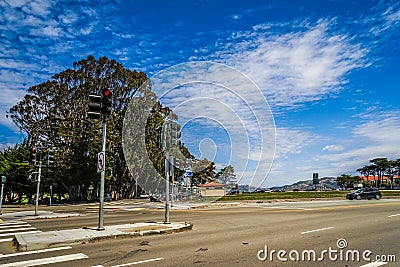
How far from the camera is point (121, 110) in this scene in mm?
50781

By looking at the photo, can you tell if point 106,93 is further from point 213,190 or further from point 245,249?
point 213,190

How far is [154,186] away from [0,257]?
46.1 meters

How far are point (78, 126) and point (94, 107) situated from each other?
1491 inches

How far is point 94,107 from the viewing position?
12156 millimetres

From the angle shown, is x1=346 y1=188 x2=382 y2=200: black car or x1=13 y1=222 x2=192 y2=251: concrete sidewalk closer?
x1=13 y1=222 x2=192 y2=251: concrete sidewalk

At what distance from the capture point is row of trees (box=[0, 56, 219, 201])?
152 ft

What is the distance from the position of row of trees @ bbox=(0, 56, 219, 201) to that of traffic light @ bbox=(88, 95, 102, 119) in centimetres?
3359

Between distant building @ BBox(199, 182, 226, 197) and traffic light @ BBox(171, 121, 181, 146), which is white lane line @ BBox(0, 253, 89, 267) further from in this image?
distant building @ BBox(199, 182, 226, 197)

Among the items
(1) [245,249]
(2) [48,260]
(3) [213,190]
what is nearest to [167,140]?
(1) [245,249]

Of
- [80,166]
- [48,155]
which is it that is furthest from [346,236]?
[80,166]

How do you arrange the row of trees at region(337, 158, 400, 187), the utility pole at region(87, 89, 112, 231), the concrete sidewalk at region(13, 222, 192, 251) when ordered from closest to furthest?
1. the concrete sidewalk at region(13, 222, 192, 251)
2. the utility pole at region(87, 89, 112, 231)
3. the row of trees at region(337, 158, 400, 187)

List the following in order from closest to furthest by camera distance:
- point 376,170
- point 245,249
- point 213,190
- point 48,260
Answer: point 48,260 → point 245,249 → point 213,190 → point 376,170

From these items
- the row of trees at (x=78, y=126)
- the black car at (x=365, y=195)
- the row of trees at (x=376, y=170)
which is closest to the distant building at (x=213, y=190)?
the row of trees at (x=78, y=126)

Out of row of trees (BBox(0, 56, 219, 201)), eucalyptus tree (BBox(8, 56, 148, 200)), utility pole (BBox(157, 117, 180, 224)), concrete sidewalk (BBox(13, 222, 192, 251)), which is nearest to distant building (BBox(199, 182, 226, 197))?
row of trees (BBox(0, 56, 219, 201))
